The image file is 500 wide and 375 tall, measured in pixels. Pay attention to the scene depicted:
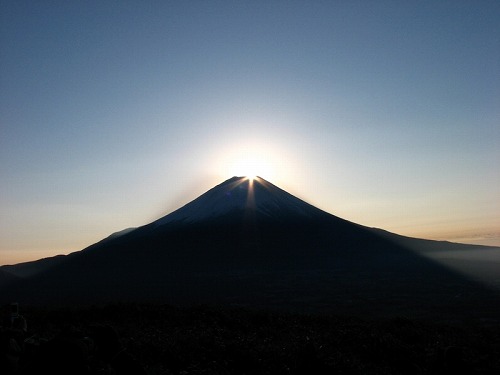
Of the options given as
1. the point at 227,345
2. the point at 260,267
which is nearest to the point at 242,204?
the point at 260,267

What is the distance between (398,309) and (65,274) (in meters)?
88.7

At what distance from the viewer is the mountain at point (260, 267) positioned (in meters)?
65.4

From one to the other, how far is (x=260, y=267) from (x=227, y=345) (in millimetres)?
96552

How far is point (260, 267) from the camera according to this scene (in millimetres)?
110625

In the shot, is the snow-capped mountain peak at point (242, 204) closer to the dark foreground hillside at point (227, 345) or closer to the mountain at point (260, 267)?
the mountain at point (260, 267)

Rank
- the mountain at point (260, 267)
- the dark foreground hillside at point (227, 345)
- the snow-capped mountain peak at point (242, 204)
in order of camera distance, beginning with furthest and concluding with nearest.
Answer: the snow-capped mountain peak at point (242, 204) < the mountain at point (260, 267) < the dark foreground hillside at point (227, 345)

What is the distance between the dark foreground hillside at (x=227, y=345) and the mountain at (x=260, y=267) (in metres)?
32.0

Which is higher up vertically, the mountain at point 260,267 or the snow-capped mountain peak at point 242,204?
the snow-capped mountain peak at point 242,204

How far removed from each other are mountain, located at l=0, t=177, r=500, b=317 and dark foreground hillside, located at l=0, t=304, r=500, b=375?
31987 mm

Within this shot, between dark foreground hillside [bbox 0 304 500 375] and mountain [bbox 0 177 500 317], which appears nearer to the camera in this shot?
dark foreground hillside [bbox 0 304 500 375]

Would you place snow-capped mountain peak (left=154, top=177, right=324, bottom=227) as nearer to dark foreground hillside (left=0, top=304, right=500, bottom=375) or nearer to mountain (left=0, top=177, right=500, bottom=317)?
mountain (left=0, top=177, right=500, bottom=317)

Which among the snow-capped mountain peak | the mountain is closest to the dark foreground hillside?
the mountain

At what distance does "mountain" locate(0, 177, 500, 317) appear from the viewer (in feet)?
215

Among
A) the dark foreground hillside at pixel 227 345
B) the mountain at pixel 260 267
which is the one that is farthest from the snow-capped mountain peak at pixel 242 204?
the dark foreground hillside at pixel 227 345
